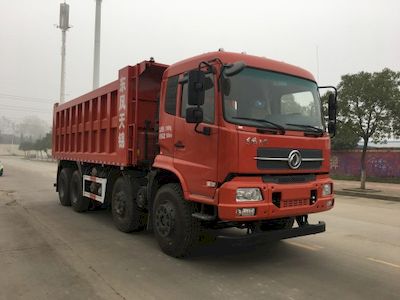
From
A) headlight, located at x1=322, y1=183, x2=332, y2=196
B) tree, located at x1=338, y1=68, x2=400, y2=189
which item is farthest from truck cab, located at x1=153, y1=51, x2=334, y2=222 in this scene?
tree, located at x1=338, y1=68, x2=400, y2=189

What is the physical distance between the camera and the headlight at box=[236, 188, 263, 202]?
17.9 feet

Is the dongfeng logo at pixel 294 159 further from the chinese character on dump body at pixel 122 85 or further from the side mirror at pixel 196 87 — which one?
the chinese character on dump body at pixel 122 85

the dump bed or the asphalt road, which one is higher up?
the dump bed

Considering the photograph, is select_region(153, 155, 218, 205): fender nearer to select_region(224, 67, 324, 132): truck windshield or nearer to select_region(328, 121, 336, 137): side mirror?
select_region(224, 67, 324, 132): truck windshield

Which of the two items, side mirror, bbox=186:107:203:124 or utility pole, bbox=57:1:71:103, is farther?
utility pole, bbox=57:1:71:103

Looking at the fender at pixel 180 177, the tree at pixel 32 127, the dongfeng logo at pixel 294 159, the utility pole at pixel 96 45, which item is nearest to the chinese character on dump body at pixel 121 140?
the fender at pixel 180 177

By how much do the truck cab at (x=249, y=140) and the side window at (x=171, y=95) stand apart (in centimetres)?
8

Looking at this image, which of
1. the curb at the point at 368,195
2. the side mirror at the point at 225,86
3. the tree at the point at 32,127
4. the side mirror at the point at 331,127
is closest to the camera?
the side mirror at the point at 225,86

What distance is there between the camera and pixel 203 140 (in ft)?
19.4

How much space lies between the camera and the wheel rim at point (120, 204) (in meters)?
8.27

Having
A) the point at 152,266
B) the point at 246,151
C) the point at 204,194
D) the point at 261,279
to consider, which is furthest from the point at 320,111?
the point at 152,266

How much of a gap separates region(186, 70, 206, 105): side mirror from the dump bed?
6.99 feet

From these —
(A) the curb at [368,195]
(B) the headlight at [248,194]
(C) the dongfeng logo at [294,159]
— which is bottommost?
(A) the curb at [368,195]

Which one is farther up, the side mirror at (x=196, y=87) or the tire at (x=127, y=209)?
the side mirror at (x=196, y=87)
